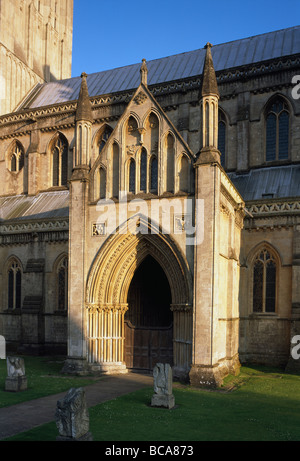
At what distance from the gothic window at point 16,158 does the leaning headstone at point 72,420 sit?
1038 inches

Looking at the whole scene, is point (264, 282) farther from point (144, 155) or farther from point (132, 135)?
point (132, 135)

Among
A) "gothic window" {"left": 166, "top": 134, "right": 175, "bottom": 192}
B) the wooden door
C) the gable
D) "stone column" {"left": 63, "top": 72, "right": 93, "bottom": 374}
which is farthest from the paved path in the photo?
"gothic window" {"left": 166, "top": 134, "right": 175, "bottom": 192}

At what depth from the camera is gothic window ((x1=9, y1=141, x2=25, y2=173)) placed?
111ft

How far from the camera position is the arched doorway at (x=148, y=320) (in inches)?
824

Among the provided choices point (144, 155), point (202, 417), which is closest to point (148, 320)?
point (144, 155)

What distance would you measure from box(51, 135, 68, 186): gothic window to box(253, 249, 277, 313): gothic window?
14.9 m

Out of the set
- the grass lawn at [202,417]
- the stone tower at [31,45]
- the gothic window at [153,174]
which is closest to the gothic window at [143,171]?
the gothic window at [153,174]

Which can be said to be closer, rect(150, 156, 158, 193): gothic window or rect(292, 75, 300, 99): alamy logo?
rect(150, 156, 158, 193): gothic window

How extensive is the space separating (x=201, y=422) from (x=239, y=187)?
52.8 feet

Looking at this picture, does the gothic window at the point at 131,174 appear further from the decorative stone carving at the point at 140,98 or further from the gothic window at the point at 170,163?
the decorative stone carving at the point at 140,98

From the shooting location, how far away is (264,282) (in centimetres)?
2311

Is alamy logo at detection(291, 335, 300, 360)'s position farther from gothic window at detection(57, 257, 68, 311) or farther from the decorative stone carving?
gothic window at detection(57, 257, 68, 311)

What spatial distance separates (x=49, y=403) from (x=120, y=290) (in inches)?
276

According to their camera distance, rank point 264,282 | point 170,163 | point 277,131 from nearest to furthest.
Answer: point 170,163, point 264,282, point 277,131
